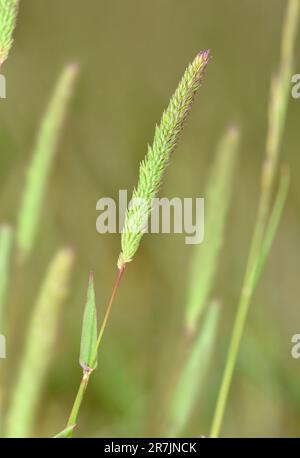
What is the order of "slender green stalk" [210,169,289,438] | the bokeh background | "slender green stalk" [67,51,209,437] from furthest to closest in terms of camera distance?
the bokeh background < "slender green stalk" [210,169,289,438] < "slender green stalk" [67,51,209,437]

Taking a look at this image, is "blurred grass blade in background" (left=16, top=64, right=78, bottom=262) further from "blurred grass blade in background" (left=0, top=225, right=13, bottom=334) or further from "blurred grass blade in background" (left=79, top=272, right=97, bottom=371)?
"blurred grass blade in background" (left=79, top=272, right=97, bottom=371)

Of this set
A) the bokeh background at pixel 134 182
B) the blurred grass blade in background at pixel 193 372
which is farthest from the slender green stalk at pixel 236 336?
the bokeh background at pixel 134 182

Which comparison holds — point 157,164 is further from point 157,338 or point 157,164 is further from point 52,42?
point 52,42

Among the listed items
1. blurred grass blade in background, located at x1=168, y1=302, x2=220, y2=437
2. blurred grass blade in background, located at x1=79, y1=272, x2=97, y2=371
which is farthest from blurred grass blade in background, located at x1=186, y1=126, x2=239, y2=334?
blurred grass blade in background, located at x1=79, y1=272, x2=97, y2=371

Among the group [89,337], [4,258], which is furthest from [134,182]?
[89,337]

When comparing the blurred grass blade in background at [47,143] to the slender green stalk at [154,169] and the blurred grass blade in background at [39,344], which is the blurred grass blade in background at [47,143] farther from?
the slender green stalk at [154,169]

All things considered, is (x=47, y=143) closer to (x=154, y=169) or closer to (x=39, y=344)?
(x=39, y=344)

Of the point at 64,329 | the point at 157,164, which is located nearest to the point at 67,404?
the point at 64,329

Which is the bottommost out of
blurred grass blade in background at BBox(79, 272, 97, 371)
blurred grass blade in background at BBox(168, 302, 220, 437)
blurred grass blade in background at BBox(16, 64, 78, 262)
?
blurred grass blade in background at BBox(168, 302, 220, 437)
